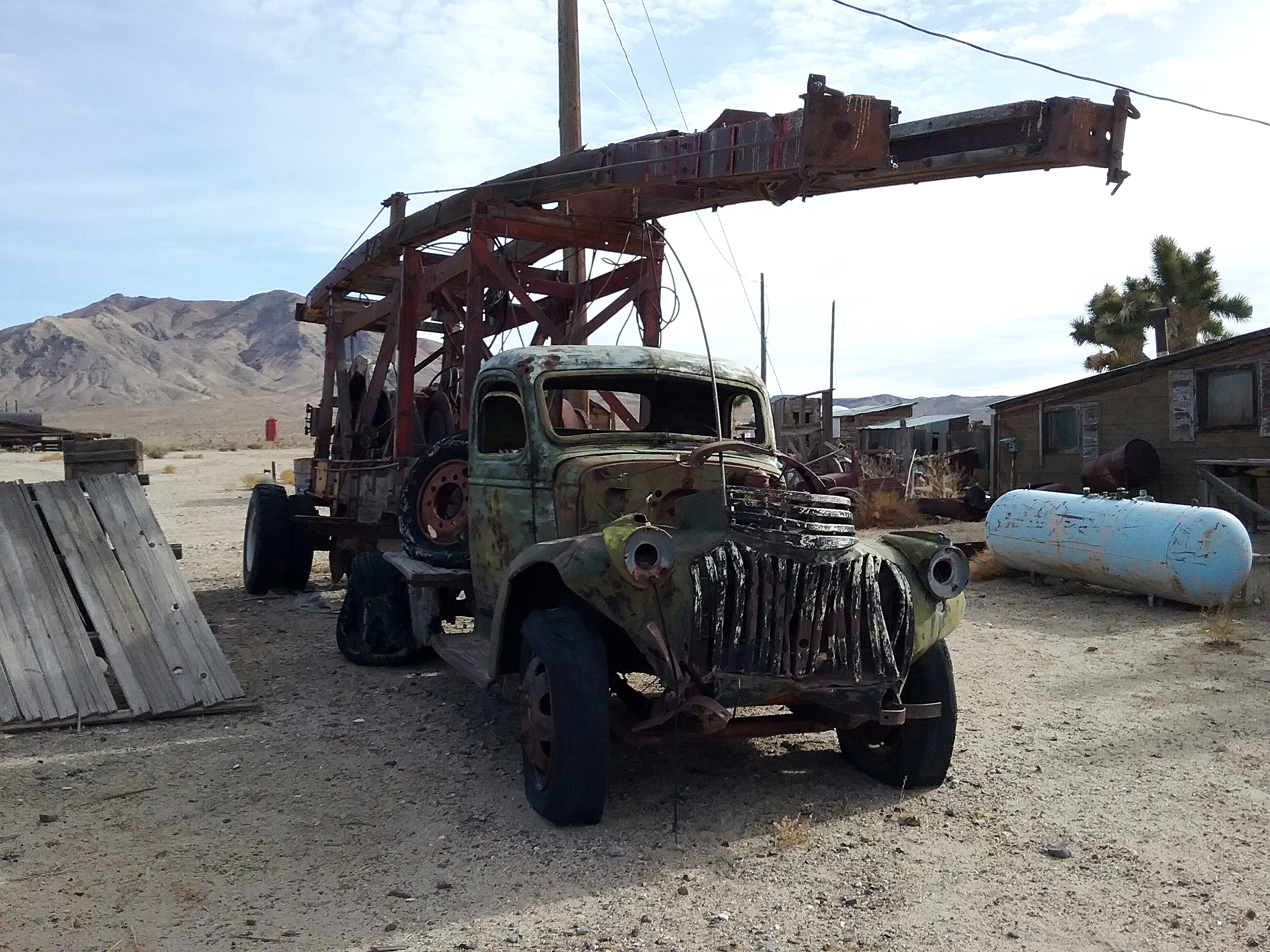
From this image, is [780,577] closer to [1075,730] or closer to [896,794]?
[896,794]

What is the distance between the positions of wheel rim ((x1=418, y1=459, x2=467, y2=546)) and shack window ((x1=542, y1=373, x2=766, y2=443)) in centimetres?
102

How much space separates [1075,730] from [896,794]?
5.52ft

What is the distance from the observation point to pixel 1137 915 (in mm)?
3510

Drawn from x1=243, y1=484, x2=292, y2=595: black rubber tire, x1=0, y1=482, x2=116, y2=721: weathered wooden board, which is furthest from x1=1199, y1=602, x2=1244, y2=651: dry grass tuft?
x1=243, y1=484, x2=292, y2=595: black rubber tire

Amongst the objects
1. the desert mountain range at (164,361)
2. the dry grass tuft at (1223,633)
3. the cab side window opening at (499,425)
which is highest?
the desert mountain range at (164,361)

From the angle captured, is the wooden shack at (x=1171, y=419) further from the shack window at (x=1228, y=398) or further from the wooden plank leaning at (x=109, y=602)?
the wooden plank leaning at (x=109, y=602)

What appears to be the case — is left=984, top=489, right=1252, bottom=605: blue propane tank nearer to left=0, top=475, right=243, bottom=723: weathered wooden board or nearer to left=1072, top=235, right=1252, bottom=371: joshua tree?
left=0, top=475, right=243, bottom=723: weathered wooden board

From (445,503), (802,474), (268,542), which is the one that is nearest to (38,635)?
(445,503)

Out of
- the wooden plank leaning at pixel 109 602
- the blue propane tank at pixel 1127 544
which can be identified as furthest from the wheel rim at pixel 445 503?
the blue propane tank at pixel 1127 544

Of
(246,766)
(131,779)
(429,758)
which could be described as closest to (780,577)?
(429,758)

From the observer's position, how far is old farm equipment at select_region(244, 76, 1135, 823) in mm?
4121

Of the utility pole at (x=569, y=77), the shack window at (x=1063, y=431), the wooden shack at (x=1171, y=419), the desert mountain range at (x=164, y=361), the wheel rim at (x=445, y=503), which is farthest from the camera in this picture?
the desert mountain range at (x=164, y=361)

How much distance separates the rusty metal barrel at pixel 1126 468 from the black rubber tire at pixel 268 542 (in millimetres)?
12365

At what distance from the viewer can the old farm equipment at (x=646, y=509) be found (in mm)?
4121
